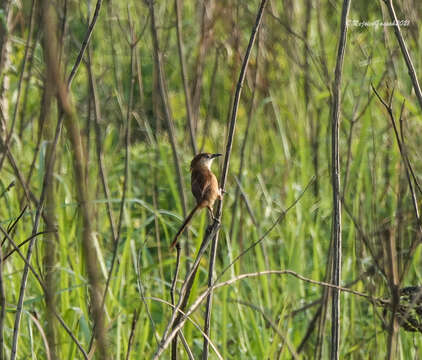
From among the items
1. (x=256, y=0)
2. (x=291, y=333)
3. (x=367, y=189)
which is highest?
(x=256, y=0)

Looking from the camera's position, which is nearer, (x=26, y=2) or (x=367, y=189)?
(x=367, y=189)

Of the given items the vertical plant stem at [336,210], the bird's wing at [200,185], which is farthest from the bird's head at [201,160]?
the vertical plant stem at [336,210]

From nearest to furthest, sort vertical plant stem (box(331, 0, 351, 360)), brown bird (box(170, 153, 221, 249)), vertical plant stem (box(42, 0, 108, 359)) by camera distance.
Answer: vertical plant stem (box(42, 0, 108, 359)) < vertical plant stem (box(331, 0, 351, 360)) < brown bird (box(170, 153, 221, 249))

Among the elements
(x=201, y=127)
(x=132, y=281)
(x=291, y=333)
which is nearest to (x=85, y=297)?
(x=132, y=281)

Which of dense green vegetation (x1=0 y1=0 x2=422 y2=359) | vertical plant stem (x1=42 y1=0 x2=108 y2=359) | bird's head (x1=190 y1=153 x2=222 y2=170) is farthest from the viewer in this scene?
bird's head (x1=190 y1=153 x2=222 y2=170)

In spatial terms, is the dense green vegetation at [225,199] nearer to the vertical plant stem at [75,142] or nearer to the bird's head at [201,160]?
the vertical plant stem at [75,142]

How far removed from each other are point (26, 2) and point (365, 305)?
14.1 feet

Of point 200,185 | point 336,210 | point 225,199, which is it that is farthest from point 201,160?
point 336,210

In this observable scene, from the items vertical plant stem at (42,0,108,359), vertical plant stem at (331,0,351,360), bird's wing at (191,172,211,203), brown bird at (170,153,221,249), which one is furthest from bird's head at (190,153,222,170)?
vertical plant stem at (42,0,108,359)

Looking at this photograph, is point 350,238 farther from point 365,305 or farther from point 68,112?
point 68,112

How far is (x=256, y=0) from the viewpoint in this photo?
5.85 metres

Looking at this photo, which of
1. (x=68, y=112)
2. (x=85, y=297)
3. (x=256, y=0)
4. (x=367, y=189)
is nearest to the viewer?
(x=68, y=112)

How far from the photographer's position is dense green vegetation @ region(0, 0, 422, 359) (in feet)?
7.77

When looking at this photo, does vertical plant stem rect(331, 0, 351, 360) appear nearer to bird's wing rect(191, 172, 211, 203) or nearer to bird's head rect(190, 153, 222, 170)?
bird's wing rect(191, 172, 211, 203)
